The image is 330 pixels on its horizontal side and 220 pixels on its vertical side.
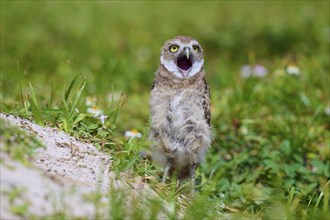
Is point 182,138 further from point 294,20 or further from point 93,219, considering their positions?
point 294,20

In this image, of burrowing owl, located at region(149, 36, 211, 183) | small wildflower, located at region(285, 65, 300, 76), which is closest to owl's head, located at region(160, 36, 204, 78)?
burrowing owl, located at region(149, 36, 211, 183)

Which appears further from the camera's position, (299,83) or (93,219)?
(299,83)

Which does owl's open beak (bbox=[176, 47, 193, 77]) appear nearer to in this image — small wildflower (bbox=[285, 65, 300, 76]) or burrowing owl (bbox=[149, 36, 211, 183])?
burrowing owl (bbox=[149, 36, 211, 183])

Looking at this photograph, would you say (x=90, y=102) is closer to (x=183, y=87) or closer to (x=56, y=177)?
(x=183, y=87)

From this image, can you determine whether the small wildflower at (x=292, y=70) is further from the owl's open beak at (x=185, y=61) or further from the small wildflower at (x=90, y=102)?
the owl's open beak at (x=185, y=61)


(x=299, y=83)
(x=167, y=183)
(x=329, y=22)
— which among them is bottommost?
(x=167, y=183)

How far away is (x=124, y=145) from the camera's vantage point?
15.3 feet

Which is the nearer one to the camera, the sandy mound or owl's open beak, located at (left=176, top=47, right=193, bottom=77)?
the sandy mound

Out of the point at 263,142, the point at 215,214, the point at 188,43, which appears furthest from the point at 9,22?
the point at 215,214

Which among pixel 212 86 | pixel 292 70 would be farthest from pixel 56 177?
pixel 212 86

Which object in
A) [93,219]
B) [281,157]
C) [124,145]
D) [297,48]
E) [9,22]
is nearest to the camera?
[93,219]

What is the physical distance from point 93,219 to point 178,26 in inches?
286

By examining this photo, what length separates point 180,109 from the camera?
487 centimetres

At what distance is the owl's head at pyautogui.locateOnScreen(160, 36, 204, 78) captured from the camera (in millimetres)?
4918
